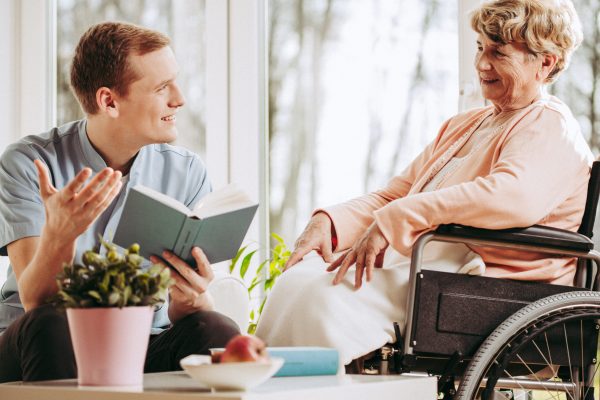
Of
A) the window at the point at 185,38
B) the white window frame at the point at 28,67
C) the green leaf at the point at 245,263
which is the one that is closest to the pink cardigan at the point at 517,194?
the green leaf at the point at 245,263

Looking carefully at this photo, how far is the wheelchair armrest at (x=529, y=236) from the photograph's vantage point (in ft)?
6.45

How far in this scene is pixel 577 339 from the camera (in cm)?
206

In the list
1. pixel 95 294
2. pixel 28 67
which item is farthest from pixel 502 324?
pixel 28 67

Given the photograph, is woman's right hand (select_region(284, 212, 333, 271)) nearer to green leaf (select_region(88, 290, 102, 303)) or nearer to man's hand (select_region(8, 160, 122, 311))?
man's hand (select_region(8, 160, 122, 311))

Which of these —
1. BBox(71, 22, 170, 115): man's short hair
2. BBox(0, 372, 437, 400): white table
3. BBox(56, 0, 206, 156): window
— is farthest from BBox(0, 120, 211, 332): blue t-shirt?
BBox(56, 0, 206, 156): window

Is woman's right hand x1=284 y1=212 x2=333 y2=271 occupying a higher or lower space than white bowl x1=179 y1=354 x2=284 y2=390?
higher

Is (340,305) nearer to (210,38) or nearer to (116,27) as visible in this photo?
(116,27)

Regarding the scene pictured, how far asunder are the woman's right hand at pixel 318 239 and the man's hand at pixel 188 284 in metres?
0.35

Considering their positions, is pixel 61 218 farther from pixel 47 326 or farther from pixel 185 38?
pixel 185 38

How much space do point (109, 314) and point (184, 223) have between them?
1.16ft

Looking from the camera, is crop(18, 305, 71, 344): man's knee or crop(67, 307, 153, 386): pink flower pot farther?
crop(18, 305, 71, 344): man's knee

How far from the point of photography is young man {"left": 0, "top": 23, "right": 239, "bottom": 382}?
1896 millimetres

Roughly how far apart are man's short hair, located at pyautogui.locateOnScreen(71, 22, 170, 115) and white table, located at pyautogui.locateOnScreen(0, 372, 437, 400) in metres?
0.84

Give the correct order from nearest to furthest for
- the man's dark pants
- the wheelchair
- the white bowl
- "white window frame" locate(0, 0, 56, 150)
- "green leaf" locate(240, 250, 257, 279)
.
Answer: the white bowl → the man's dark pants → the wheelchair → "green leaf" locate(240, 250, 257, 279) → "white window frame" locate(0, 0, 56, 150)
